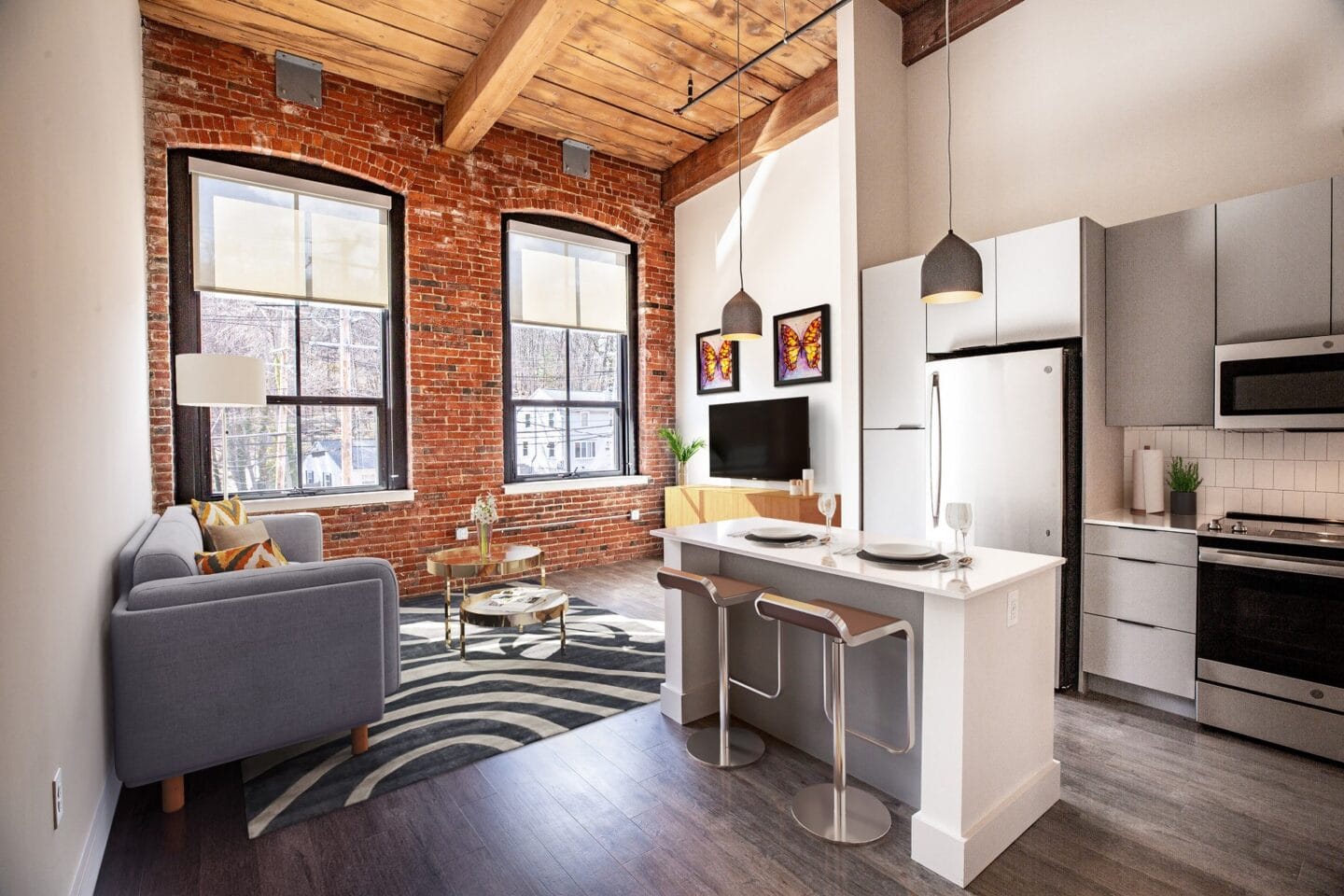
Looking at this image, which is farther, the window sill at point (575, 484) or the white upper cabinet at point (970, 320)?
the window sill at point (575, 484)

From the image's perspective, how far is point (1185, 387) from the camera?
9.98 feet

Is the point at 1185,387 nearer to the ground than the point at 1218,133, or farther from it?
nearer to the ground

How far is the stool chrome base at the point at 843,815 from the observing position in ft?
6.81

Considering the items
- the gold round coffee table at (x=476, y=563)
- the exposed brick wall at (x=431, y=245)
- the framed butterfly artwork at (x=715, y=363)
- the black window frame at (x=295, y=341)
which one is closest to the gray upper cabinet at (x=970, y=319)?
the framed butterfly artwork at (x=715, y=363)

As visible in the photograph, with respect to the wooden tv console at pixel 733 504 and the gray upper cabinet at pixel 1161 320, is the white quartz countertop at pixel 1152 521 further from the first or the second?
the wooden tv console at pixel 733 504

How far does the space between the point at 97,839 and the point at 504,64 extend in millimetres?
4251

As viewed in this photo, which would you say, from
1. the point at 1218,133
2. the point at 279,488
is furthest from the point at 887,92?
the point at 279,488

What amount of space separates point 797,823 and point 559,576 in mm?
3914

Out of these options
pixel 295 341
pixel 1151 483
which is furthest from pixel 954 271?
pixel 295 341

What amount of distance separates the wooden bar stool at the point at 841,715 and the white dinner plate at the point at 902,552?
0.20m

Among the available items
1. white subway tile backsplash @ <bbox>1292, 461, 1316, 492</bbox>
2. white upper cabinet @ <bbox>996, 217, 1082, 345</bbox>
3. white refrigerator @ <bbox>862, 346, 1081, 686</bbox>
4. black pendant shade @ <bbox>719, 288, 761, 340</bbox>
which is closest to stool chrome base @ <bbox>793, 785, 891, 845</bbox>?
white refrigerator @ <bbox>862, 346, 1081, 686</bbox>

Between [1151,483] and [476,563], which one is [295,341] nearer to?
[476,563]

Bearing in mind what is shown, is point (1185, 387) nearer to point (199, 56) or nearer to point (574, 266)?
point (574, 266)

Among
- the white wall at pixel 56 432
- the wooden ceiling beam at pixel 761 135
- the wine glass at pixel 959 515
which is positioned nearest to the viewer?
the white wall at pixel 56 432
